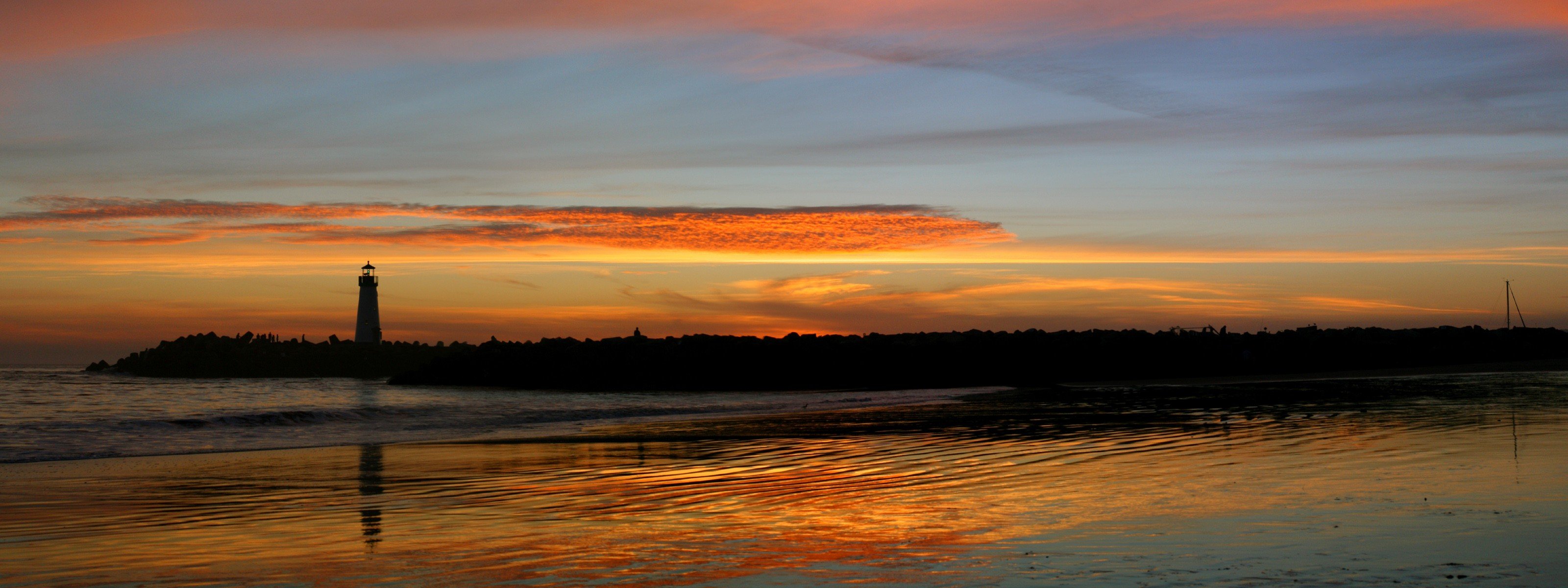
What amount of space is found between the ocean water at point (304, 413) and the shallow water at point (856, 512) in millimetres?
2942

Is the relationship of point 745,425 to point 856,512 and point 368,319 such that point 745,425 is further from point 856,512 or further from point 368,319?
point 368,319

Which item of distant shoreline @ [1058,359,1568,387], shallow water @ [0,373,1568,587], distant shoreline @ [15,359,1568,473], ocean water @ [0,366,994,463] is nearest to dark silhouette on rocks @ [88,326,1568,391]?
distant shoreline @ [1058,359,1568,387]

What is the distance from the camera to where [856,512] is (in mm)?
7578

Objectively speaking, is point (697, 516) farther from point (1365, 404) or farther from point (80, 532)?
point (1365, 404)

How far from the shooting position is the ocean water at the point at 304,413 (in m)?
16.5

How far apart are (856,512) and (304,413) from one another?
1748 cm

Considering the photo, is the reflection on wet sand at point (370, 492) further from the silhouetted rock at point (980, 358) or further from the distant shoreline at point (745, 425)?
the silhouetted rock at point (980, 358)

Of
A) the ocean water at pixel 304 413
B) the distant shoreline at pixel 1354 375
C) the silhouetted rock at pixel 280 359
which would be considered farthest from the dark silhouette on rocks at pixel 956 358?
the silhouetted rock at pixel 280 359

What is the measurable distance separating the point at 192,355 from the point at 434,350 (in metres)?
14.9

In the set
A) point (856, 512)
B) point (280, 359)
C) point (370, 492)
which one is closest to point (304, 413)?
point (370, 492)

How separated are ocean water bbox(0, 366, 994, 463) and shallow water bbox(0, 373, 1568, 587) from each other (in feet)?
9.65

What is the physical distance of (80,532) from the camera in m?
7.45

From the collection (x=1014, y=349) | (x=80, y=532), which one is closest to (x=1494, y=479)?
(x=80, y=532)

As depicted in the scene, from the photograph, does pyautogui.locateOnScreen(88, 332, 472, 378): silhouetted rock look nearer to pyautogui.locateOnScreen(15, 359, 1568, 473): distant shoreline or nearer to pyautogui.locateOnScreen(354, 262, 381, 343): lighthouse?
pyautogui.locateOnScreen(354, 262, 381, 343): lighthouse
